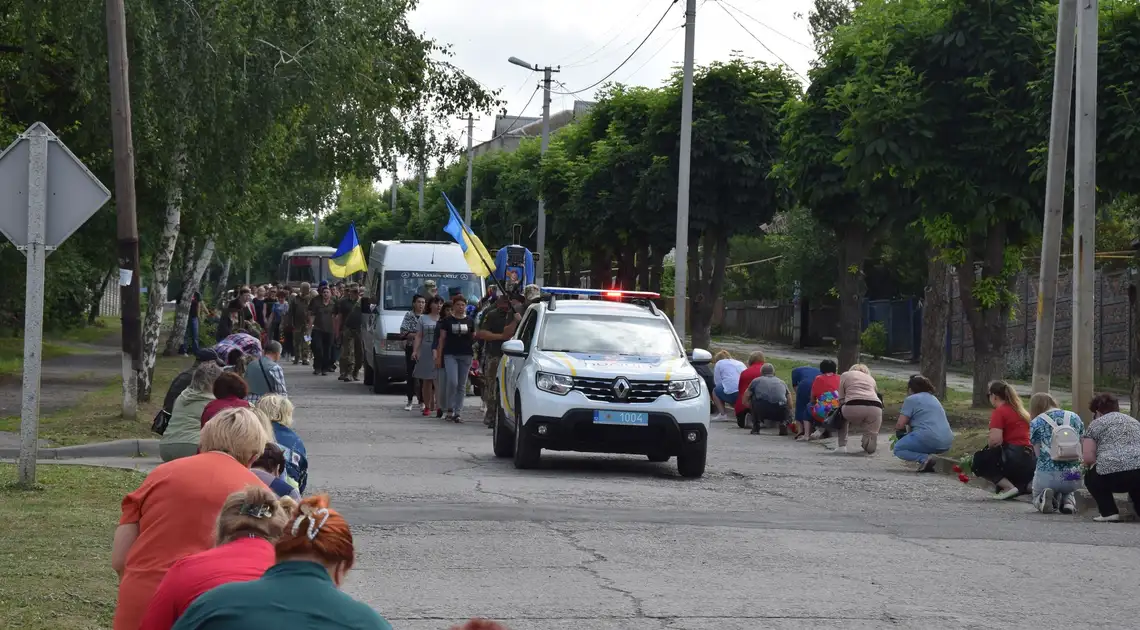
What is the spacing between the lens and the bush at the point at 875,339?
1815 inches

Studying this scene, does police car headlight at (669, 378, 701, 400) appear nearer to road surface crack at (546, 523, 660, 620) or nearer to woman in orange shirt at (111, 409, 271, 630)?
road surface crack at (546, 523, 660, 620)

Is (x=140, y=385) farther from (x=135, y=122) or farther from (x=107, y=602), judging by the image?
(x=107, y=602)

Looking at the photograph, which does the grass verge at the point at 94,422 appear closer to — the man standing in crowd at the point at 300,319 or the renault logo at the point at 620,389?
the renault logo at the point at 620,389

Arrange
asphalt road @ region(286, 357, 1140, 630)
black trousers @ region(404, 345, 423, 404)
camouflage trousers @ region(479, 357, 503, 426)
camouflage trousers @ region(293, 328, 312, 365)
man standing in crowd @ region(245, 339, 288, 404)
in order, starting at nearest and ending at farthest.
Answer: asphalt road @ region(286, 357, 1140, 630) → man standing in crowd @ region(245, 339, 288, 404) → camouflage trousers @ region(479, 357, 503, 426) → black trousers @ region(404, 345, 423, 404) → camouflage trousers @ region(293, 328, 312, 365)

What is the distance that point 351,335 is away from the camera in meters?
32.9

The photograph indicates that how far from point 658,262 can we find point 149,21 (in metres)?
27.5

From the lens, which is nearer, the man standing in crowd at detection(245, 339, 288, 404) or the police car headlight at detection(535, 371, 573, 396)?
the man standing in crowd at detection(245, 339, 288, 404)

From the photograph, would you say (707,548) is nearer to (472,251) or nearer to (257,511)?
(257,511)

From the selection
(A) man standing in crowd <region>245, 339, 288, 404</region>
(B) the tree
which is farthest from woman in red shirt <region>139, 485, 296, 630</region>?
(B) the tree

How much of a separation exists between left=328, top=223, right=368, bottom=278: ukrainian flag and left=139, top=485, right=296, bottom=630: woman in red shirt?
3745 cm

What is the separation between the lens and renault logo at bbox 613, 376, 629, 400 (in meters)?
15.8

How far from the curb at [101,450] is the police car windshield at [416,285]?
13.6 meters

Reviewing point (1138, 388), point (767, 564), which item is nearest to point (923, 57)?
point (1138, 388)

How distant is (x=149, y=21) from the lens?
19.9m
